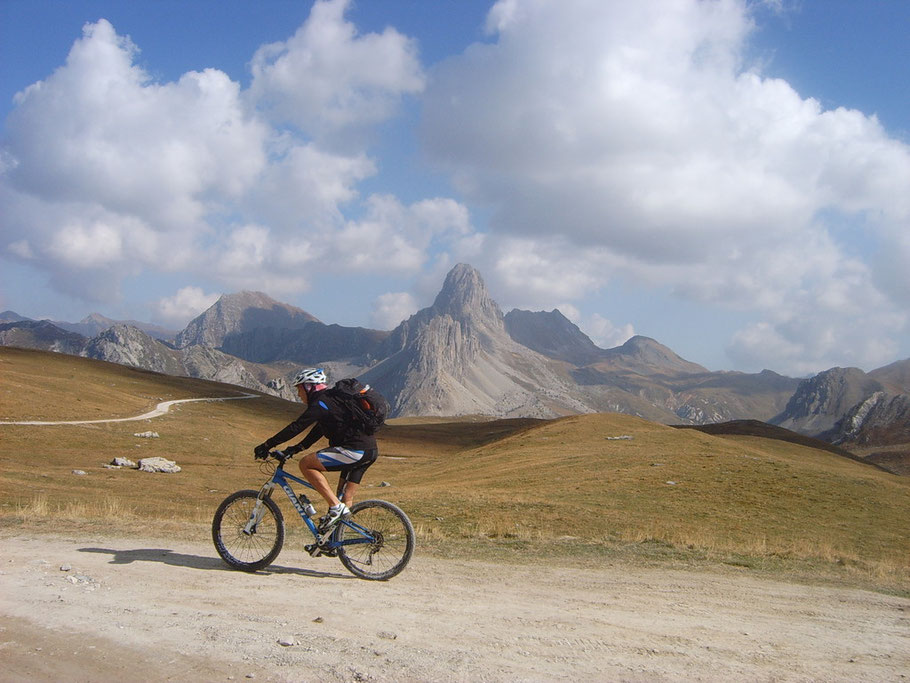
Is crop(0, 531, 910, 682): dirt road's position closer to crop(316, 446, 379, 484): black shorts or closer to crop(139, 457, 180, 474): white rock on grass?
crop(316, 446, 379, 484): black shorts

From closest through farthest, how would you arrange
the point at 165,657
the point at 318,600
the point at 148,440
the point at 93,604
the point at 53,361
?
the point at 165,657 → the point at 93,604 → the point at 318,600 → the point at 148,440 → the point at 53,361

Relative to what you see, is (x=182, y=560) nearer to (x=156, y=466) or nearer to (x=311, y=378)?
(x=311, y=378)

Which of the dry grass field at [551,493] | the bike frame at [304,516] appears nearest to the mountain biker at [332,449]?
the bike frame at [304,516]

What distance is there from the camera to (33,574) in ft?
29.0

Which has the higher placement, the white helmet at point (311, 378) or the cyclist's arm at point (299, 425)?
the white helmet at point (311, 378)

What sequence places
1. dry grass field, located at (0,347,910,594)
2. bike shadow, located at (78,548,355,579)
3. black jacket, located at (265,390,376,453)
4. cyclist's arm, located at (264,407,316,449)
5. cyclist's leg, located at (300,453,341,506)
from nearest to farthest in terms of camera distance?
cyclist's arm, located at (264,407,316,449) < cyclist's leg, located at (300,453,341,506) < black jacket, located at (265,390,376,453) < bike shadow, located at (78,548,355,579) < dry grass field, located at (0,347,910,594)

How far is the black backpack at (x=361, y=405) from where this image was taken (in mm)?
9812

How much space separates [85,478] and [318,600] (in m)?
28.5

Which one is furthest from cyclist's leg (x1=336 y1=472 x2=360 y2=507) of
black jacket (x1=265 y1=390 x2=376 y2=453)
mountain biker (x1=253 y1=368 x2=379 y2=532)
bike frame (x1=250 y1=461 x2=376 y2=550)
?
black jacket (x1=265 y1=390 x2=376 y2=453)

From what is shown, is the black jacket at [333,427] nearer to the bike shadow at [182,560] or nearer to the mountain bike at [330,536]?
the mountain bike at [330,536]

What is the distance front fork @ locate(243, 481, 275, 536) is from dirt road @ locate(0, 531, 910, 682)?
0.74 m

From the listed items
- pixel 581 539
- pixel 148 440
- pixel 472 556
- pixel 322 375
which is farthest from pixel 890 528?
pixel 148 440

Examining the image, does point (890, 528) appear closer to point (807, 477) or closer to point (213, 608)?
point (807, 477)

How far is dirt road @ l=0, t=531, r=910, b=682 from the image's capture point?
6.14m
